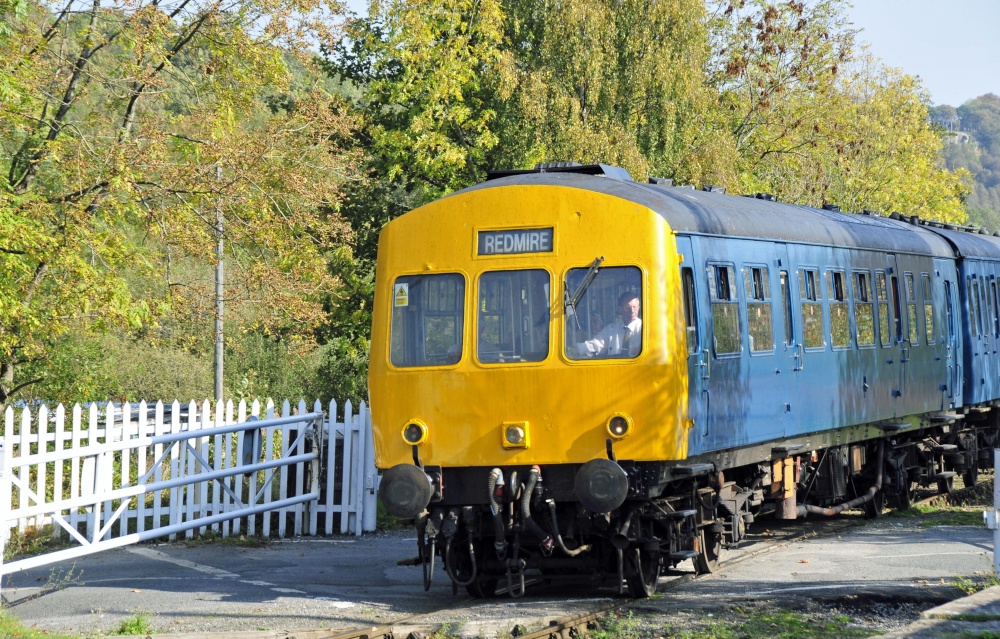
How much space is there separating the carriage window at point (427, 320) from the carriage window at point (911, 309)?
24.6 ft

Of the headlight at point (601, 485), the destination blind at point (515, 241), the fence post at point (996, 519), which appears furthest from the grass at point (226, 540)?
the fence post at point (996, 519)

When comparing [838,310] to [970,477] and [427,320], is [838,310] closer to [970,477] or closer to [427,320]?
[427,320]

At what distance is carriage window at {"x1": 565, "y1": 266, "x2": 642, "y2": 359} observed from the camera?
362 inches

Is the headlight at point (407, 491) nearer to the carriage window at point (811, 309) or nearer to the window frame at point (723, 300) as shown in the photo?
the window frame at point (723, 300)

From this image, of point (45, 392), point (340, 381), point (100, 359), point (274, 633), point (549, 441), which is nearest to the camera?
point (274, 633)

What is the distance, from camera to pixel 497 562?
9703mm

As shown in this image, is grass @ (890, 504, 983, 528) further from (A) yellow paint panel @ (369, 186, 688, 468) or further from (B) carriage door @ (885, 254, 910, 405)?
(A) yellow paint panel @ (369, 186, 688, 468)

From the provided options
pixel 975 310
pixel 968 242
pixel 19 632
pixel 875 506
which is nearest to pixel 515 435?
pixel 19 632

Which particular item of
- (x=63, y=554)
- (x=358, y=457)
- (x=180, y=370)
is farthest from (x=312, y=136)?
(x=180, y=370)

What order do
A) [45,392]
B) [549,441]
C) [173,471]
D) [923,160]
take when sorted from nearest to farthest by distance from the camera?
[549,441], [173,471], [45,392], [923,160]

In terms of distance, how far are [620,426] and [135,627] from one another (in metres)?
3.61

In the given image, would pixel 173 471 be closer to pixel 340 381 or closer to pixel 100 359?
pixel 100 359

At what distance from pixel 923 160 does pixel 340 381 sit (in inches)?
1013

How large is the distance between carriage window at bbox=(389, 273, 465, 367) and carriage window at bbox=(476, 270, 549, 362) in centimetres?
19
